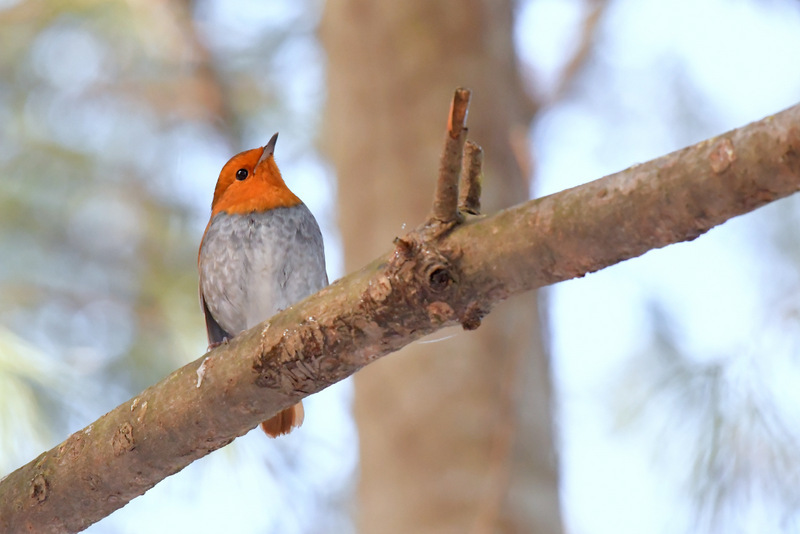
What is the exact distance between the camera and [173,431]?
76.6 inches

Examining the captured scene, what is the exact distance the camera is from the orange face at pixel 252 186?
3.20 metres

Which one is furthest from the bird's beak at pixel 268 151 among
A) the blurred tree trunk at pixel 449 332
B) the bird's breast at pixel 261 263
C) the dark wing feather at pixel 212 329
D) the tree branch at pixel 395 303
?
the tree branch at pixel 395 303

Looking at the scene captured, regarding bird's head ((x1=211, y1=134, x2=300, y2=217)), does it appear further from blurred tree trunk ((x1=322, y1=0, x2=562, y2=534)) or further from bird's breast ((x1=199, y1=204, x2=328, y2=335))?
blurred tree trunk ((x1=322, y1=0, x2=562, y2=534))

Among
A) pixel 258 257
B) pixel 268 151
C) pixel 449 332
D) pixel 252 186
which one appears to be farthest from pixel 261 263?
pixel 449 332

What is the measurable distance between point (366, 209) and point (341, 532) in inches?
117

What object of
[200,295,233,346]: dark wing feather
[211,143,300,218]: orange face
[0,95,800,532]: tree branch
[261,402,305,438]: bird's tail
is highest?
[211,143,300,218]: orange face

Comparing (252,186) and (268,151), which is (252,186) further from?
(268,151)

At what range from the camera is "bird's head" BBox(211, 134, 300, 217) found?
3201 millimetres

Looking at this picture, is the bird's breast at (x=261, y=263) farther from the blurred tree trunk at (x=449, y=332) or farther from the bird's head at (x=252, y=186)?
the blurred tree trunk at (x=449, y=332)

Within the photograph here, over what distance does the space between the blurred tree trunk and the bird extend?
781 millimetres

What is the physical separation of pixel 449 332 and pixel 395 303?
2236 millimetres

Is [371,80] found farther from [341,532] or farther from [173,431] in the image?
[341,532]

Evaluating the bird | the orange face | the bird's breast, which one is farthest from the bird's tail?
A: the orange face

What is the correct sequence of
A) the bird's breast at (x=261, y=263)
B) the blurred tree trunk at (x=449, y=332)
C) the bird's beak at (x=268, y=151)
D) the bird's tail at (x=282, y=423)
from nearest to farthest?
1. the bird's tail at (x=282, y=423)
2. the bird's breast at (x=261, y=263)
3. the bird's beak at (x=268, y=151)
4. the blurred tree trunk at (x=449, y=332)
